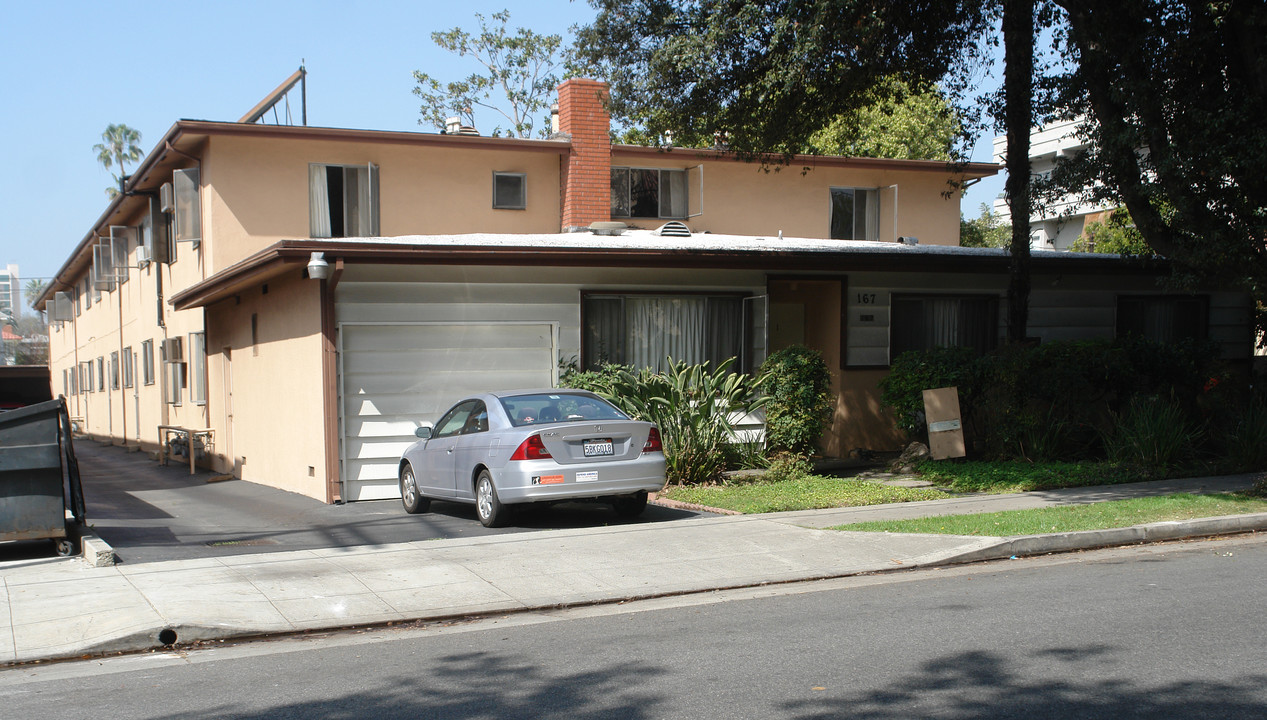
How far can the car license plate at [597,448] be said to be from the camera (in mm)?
10758

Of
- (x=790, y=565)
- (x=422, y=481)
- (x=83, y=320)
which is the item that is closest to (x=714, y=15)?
(x=422, y=481)

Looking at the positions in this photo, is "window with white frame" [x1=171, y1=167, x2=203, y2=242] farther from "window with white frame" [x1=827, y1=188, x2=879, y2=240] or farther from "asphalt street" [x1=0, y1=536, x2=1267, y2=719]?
"asphalt street" [x1=0, y1=536, x2=1267, y2=719]

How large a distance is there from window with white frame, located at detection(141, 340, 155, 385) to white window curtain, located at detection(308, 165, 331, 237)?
8.23m

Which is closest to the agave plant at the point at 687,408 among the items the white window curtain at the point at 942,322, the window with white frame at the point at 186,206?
the white window curtain at the point at 942,322

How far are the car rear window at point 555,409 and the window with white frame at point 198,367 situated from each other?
12.3 m

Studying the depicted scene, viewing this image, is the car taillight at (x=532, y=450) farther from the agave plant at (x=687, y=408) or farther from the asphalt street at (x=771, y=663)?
the agave plant at (x=687, y=408)

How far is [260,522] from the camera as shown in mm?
12328

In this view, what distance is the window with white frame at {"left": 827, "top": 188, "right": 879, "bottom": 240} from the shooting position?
25266 mm

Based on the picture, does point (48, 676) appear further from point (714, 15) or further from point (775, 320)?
point (775, 320)

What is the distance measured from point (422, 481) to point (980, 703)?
330 inches

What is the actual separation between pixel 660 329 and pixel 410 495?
4.70m

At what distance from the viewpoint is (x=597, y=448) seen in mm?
10805

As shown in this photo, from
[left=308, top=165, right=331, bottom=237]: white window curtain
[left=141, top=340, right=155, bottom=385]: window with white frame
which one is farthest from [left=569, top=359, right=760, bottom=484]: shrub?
[left=141, top=340, right=155, bottom=385]: window with white frame

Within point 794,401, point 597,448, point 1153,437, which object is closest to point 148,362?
point 794,401
